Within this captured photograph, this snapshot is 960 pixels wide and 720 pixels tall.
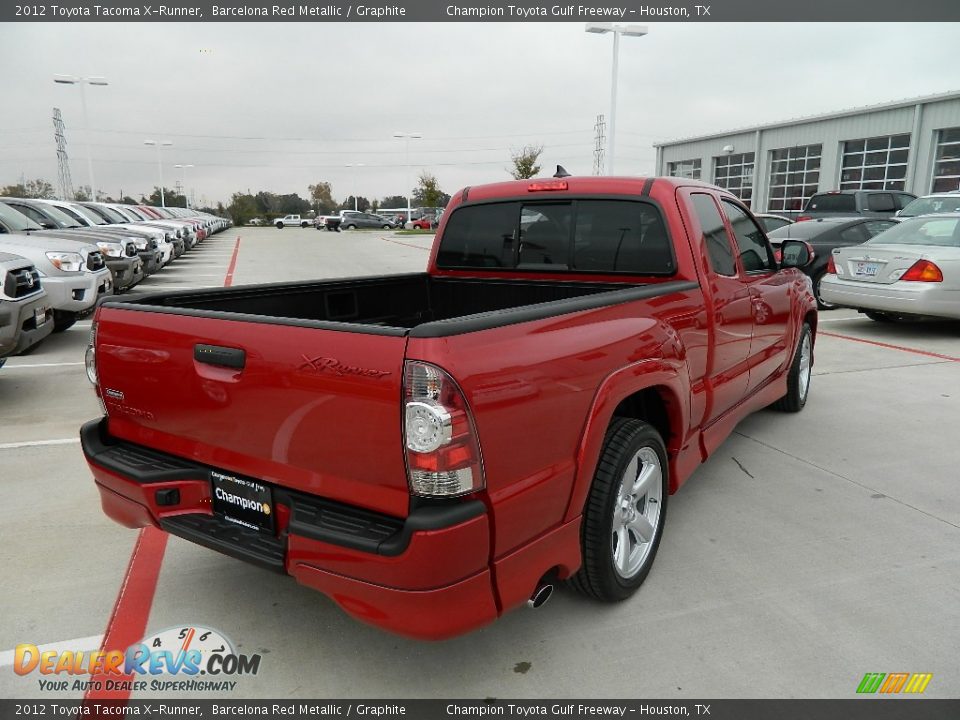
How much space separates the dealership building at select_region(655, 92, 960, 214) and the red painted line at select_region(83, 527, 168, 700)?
97.6 ft

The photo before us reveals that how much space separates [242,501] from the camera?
95.4 inches

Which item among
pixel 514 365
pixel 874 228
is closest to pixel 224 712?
pixel 514 365

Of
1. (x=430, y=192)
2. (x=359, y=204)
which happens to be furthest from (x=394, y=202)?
(x=430, y=192)

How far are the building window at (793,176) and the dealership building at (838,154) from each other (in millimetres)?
46

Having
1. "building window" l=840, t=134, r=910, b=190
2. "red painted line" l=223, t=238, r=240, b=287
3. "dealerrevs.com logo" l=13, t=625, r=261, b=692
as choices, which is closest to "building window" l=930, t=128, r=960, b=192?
"building window" l=840, t=134, r=910, b=190

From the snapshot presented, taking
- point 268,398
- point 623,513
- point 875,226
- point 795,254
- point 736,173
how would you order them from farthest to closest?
1. point 736,173
2. point 875,226
3. point 795,254
4. point 623,513
5. point 268,398

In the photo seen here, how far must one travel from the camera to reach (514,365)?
2.12 metres

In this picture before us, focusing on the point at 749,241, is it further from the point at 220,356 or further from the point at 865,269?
the point at 865,269

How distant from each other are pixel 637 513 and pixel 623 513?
0.47 ft

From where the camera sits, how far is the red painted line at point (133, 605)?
244 cm

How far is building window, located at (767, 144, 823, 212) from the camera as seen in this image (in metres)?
31.7

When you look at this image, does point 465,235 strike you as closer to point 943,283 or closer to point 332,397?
point 332,397

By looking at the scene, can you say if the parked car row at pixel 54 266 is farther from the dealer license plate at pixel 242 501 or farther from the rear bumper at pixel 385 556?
the rear bumper at pixel 385 556

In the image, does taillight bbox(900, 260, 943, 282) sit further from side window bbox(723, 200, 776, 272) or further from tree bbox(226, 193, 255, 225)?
tree bbox(226, 193, 255, 225)
